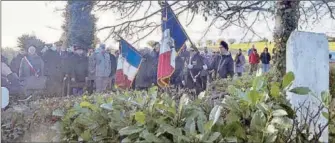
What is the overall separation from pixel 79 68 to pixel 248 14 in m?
3.20

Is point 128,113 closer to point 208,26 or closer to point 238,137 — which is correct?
point 238,137

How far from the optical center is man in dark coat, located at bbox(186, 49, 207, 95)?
6.03 metres

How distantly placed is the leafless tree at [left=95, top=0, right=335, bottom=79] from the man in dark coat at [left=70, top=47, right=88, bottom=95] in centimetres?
95

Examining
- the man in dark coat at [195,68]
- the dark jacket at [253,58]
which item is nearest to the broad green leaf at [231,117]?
the man in dark coat at [195,68]

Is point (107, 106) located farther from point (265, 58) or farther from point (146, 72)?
point (265, 58)

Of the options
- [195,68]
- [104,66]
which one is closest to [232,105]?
[104,66]

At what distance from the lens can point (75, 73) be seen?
4.33 m

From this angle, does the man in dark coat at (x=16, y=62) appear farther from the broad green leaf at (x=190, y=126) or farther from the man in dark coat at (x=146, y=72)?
the man in dark coat at (x=146, y=72)

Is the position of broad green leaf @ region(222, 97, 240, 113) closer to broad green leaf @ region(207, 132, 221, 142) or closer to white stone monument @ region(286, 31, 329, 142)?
broad green leaf @ region(207, 132, 221, 142)

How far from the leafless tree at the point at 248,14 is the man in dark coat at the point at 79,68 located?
0.95 meters

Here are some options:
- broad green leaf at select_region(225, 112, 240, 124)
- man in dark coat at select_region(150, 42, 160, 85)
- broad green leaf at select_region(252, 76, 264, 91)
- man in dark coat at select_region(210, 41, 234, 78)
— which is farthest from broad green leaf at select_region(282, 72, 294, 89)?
man in dark coat at select_region(210, 41, 234, 78)

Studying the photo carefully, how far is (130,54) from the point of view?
592 cm

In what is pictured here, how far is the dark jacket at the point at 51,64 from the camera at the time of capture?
3.42 m

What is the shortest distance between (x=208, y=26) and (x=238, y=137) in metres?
4.50
